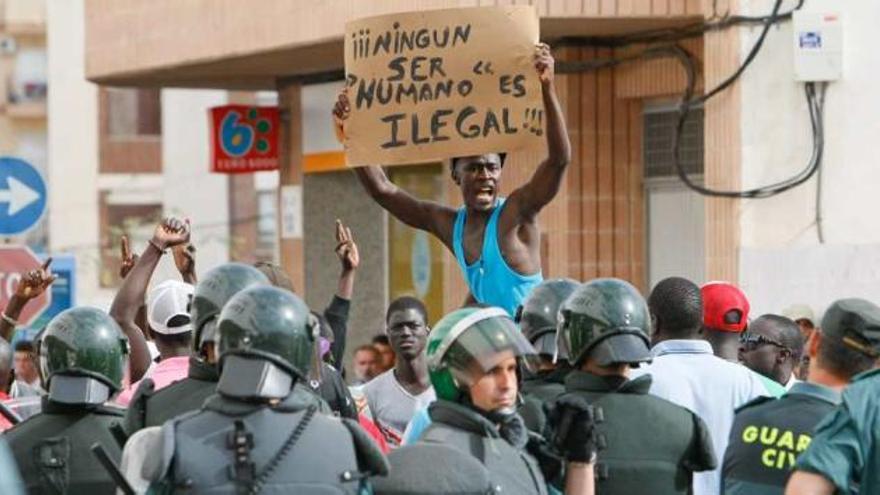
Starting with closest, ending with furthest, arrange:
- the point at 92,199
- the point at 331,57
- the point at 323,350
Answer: the point at 323,350, the point at 331,57, the point at 92,199

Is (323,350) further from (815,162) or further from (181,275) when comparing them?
(815,162)

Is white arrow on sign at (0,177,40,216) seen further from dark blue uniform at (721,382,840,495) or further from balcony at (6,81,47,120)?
balcony at (6,81,47,120)

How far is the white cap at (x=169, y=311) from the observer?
8953mm

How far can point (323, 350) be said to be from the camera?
9.05 meters

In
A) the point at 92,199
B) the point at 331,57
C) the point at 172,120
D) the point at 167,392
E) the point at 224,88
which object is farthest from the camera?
the point at 92,199

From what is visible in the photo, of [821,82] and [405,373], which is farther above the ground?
[821,82]

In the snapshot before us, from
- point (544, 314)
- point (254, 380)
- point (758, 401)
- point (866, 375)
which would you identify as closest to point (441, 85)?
point (544, 314)

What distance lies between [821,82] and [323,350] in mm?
7745

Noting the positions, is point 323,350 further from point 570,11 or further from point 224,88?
point 224,88

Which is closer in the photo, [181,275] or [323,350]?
[323,350]

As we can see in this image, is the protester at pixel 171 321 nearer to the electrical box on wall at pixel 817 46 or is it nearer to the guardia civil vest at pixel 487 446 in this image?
the guardia civil vest at pixel 487 446

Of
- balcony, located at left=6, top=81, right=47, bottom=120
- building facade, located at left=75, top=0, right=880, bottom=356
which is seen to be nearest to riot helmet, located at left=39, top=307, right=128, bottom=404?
building facade, located at left=75, top=0, right=880, bottom=356

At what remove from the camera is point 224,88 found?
77.8 ft

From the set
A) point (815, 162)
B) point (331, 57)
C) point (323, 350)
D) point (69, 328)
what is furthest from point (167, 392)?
point (331, 57)
